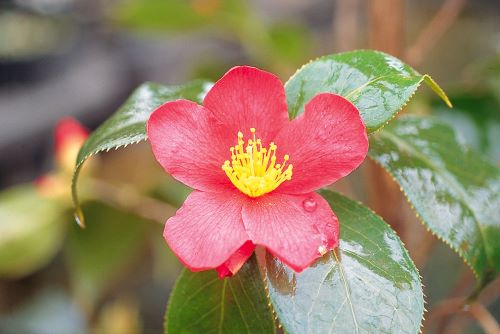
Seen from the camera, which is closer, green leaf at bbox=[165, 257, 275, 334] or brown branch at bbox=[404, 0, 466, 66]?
green leaf at bbox=[165, 257, 275, 334]

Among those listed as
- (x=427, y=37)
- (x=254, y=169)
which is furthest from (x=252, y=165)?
(x=427, y=37)

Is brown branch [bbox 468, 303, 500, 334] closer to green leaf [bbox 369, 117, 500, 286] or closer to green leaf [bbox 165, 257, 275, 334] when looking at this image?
green leaf [bbox 369, 117, 500, 286]

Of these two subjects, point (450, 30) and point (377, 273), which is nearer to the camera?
point (377, 273)

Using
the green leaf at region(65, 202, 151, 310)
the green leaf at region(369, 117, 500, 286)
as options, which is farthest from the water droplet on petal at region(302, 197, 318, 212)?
the green leaf at region(65, 202, 151, 310)

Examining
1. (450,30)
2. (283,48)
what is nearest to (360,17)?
(450,30)

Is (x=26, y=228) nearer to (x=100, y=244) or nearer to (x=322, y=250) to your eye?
(x=100, y=244)

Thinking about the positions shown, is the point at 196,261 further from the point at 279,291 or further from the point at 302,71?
the point at 302,71
